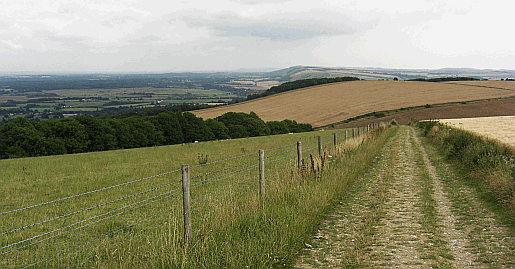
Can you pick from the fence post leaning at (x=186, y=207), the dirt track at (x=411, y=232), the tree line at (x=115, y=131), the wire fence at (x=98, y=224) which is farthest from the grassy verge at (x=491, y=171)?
the tree line at (x=115, y=131)

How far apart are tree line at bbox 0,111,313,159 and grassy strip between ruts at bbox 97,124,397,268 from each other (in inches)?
1913

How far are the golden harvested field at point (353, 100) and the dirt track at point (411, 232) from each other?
71048mm

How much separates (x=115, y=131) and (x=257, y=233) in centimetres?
5727

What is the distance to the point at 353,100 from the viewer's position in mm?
101062

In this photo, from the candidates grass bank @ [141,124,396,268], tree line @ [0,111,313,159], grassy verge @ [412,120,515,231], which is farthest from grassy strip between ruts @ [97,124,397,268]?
tree line @ [0,111,313,159]

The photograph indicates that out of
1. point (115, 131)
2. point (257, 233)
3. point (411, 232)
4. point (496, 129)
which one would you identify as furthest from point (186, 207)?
point (115, 131)

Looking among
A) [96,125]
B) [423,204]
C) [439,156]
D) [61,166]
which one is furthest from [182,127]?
[423,204]

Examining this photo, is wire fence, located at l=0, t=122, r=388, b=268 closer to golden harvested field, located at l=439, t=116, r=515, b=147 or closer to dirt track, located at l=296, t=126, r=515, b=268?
dirt track, located at l=296, t=126, r=515, b=268

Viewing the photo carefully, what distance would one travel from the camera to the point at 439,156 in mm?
19359

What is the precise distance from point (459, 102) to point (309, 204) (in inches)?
3718

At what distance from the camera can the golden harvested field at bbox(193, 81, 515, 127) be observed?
9006 cm

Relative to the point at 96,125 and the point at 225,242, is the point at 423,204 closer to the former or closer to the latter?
the point at 225,242

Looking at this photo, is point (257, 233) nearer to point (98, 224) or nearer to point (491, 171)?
point (98, 224)

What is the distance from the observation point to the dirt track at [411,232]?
584 centimetres
